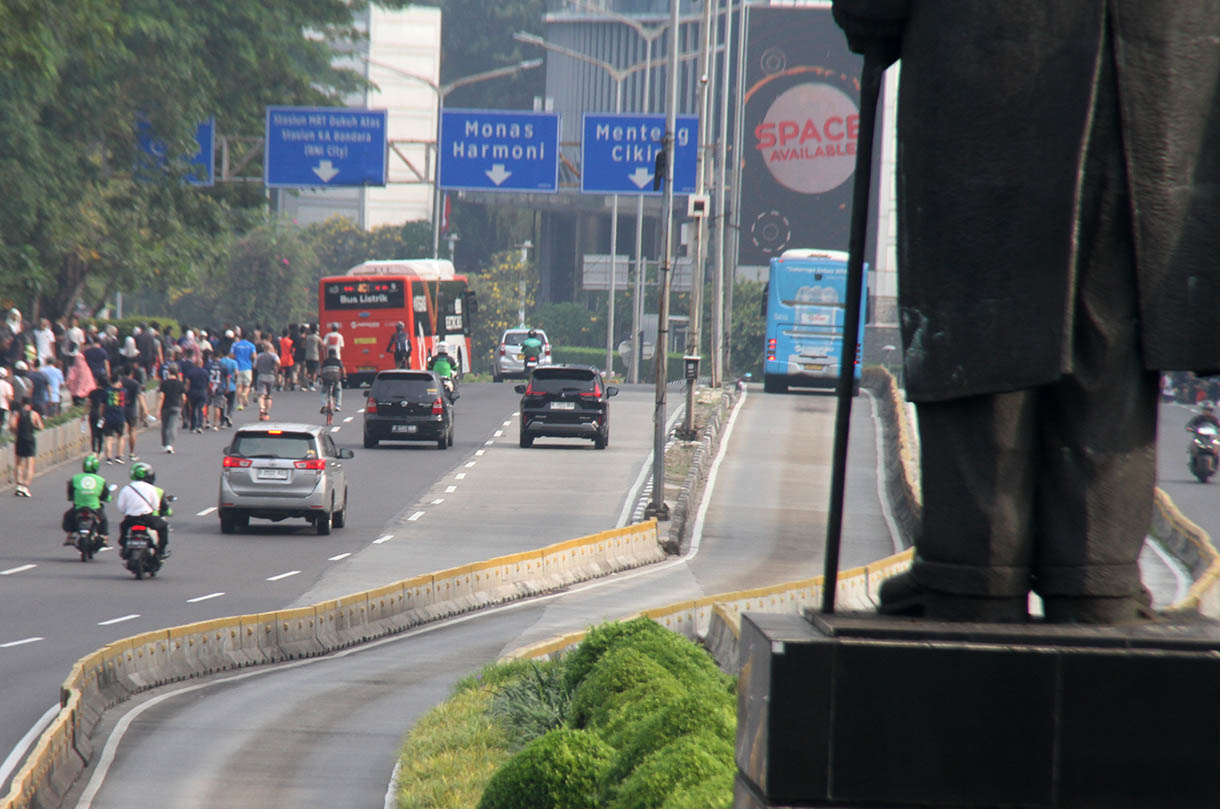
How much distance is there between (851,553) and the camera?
107 feet

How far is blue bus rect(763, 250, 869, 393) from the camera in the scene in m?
55.0

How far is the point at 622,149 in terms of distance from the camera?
51.6 metres

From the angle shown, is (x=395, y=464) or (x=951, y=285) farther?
(x=395, y=464)

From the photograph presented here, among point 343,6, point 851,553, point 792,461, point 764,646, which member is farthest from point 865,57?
point 343,6

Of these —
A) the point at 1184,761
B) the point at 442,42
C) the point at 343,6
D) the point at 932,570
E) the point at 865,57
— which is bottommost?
the point at 1184,761

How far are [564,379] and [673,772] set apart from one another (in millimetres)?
35821

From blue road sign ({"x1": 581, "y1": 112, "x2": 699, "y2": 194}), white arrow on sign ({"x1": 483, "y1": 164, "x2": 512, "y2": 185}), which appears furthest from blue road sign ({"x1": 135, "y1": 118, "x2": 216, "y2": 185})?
blue road sign ({"x1": 581, "y1": 112, "x2": 699, "y2": 194})

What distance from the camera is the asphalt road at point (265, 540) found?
69.1 feet

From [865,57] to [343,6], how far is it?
173ft

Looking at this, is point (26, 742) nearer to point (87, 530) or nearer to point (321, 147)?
point (87, 530)

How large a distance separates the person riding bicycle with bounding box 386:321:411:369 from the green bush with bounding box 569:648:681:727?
43337mm

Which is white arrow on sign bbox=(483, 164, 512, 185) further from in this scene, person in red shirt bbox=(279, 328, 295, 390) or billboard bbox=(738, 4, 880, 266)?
billboard bbox=(738, 4, 880, 266)

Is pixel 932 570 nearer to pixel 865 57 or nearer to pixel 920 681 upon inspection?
pixel 920 681

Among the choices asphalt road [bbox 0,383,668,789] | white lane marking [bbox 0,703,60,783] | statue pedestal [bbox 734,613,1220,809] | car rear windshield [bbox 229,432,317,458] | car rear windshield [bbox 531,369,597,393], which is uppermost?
statue pedestal [bbox 734,613,1220,809]
